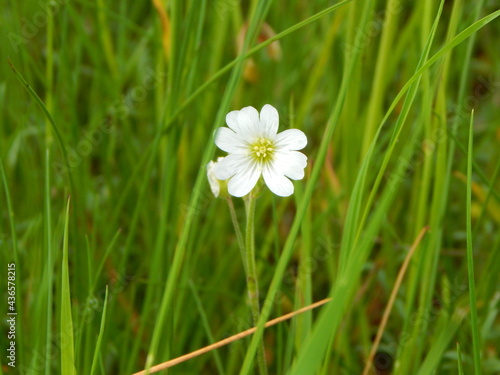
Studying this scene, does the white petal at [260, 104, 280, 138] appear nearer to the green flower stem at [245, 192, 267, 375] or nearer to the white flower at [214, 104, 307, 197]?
the white flower at [214, 104, 307, 197]

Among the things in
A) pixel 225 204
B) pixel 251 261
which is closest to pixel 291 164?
pixel 251 261

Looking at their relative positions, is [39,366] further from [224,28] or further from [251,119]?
[224,28]

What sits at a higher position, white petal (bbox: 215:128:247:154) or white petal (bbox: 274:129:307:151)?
white petal (bbox: 274:129:307:151)

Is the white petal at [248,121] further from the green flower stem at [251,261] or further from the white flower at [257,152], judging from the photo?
the green flower stem at [251,261]

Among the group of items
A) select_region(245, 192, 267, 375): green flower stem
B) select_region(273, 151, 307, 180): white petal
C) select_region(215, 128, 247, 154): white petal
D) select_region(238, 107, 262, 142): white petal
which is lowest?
select_region(245, 192, 267, 375): green flower stem

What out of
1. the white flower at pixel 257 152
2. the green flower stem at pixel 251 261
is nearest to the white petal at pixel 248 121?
the white flower at pixel 257 152

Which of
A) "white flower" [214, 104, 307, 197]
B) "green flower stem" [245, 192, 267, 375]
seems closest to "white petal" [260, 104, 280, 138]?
"white flower" [214, 104, 307, 197]
